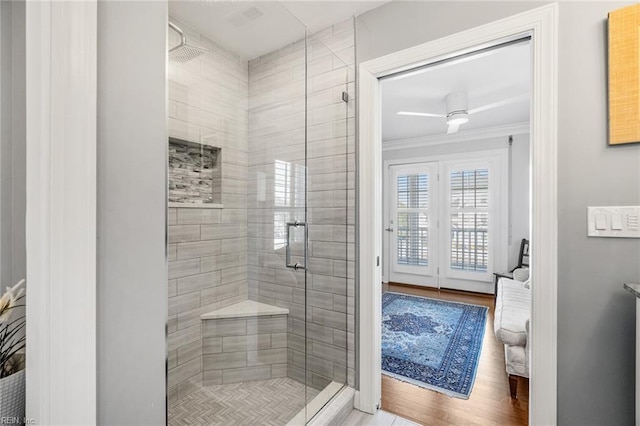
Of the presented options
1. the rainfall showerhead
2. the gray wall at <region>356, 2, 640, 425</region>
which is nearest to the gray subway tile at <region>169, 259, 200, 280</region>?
the rainfall showerhead

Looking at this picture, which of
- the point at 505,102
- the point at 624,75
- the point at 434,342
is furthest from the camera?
the point at 505,102

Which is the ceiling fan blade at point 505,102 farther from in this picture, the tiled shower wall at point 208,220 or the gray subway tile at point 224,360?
the gray subway tile at point 224,360

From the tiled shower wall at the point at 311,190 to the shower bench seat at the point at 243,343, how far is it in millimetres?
80

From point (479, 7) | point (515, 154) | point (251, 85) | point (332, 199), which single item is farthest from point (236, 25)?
point (515, 154)

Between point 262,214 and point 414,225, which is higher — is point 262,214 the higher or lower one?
the higher one

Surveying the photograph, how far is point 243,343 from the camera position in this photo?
2.03 m

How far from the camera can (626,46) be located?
1.15 metres

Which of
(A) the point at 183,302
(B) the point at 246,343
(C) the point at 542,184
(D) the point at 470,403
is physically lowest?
(D) the point at 470,403

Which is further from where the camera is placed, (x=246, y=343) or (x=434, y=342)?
(x=434, y=342)

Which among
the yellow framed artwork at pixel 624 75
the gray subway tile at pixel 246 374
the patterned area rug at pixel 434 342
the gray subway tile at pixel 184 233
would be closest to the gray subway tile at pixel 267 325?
the gray subway tile at pixel 246 374

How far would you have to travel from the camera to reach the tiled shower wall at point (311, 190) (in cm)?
192

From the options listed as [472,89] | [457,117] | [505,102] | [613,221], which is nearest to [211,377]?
[613,221]

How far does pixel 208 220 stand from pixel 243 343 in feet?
2.95

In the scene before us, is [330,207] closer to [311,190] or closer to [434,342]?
[311,190]
